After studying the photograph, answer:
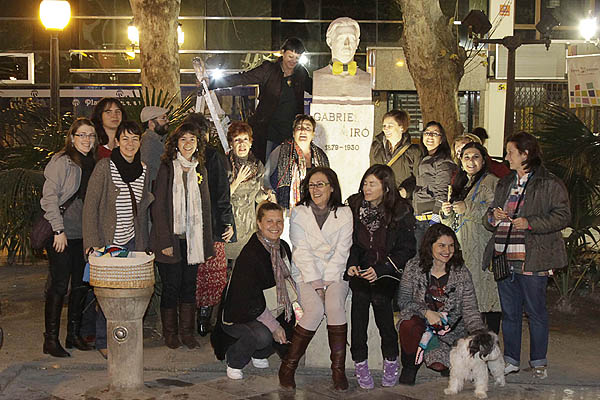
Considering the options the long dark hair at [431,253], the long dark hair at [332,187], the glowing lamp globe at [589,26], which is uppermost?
the glowing lamp globe at [589,26]

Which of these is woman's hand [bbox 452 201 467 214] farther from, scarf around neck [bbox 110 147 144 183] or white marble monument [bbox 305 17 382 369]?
scarf around neck [bbox 110 147 144 183]

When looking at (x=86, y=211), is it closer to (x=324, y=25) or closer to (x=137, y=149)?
(x=137, y=149)

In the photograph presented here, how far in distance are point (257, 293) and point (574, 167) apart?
365cm

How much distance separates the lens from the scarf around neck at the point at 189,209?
23.8 feet

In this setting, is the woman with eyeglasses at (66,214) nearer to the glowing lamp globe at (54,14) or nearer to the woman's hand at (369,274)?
the woman's hand at (369,274)

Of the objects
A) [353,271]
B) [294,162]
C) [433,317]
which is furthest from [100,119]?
[433,317]

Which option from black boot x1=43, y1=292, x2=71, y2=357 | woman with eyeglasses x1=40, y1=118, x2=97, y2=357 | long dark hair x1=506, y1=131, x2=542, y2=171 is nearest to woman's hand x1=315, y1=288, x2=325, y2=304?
long dark hair x1=506, y1=131, x2=542, y2=171

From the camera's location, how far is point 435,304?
658 cm

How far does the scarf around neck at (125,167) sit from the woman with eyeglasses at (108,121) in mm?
426

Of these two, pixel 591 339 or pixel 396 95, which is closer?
pixel 591 339

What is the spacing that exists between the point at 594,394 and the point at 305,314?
86.9 inches

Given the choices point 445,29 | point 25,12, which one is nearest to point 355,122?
point 445,29

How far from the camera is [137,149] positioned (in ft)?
22.9

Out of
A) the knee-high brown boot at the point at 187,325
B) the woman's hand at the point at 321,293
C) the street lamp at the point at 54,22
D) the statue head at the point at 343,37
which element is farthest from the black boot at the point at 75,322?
the street lamp at the point at 54,22
